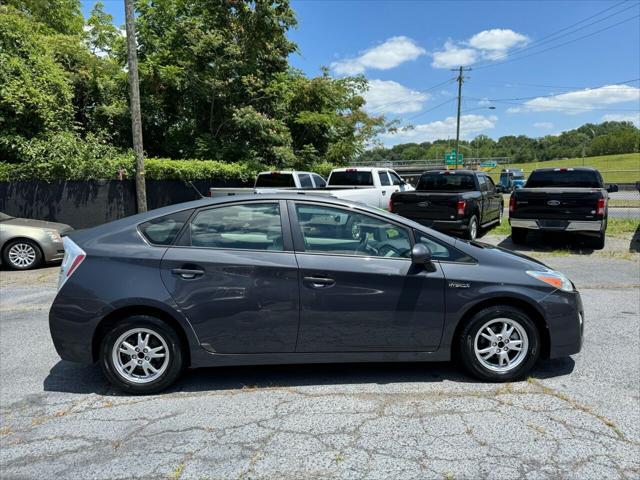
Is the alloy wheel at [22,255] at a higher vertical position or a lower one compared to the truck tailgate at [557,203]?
lower

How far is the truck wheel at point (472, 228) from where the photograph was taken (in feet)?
36.5

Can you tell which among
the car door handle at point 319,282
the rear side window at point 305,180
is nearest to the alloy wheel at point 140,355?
the car door handle at point 319,282

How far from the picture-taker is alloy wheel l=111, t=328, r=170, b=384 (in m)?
3.71

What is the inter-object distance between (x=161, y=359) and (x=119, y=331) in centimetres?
39

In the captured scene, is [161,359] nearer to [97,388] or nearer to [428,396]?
[97,388]

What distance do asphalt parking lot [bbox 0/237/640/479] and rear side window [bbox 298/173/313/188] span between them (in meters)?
9.55

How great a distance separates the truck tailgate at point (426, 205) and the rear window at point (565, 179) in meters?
2.43

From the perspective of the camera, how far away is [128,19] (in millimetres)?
12156

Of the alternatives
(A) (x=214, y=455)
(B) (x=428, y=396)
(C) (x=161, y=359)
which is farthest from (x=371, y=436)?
(C) (x=161, y=359)

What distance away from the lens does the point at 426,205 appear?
1108 cm

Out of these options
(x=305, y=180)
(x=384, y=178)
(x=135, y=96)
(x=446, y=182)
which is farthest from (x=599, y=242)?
(x=135, y=96)

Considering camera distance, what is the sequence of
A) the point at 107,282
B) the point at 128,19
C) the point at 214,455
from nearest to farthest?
1. the point at 214,455
2. the point at 107,282
3. the point at 128,19

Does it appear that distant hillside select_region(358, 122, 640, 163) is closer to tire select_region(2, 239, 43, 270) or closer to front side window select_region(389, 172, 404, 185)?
front side window select_region(389, 172, 404, 185)

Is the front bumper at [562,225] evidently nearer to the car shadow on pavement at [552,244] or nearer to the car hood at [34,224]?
the car shadow on pavement at [552,244]
